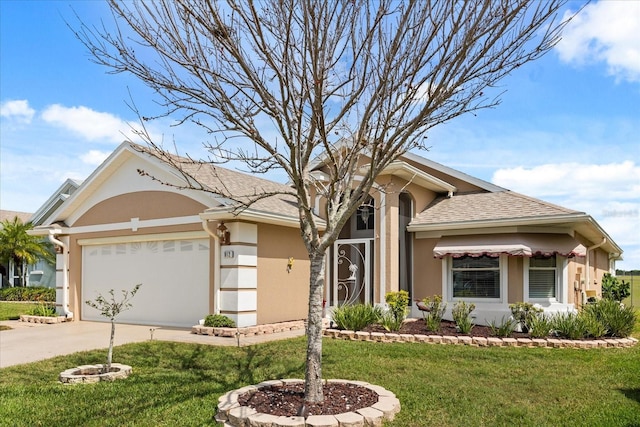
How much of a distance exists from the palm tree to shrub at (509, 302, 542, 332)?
2985 centimetres

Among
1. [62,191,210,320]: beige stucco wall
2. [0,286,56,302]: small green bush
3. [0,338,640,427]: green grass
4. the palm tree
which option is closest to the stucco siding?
[62,191,210,320]: beige stucco wall

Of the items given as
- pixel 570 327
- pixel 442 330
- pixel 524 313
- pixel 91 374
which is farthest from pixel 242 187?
pixel 570 327

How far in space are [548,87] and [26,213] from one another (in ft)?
149

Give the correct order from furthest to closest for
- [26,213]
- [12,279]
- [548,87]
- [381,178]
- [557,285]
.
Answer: [26,213] → [12,279] → [381,178] → [557,285] → [548,87]

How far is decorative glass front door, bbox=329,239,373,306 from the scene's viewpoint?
57.2 feet

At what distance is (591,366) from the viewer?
1037 cm

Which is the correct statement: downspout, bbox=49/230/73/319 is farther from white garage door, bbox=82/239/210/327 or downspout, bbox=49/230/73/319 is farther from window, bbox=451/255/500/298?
window, bbox=451/255/500/298

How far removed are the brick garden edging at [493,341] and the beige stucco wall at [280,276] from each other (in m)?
3.24

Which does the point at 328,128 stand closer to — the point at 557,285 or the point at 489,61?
the point at 489,61

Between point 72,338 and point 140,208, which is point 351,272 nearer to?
point 140,208

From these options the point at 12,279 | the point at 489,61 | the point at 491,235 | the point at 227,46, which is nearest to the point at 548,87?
the point at 489,61

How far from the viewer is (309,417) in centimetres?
636

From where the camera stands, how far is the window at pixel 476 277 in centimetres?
1628

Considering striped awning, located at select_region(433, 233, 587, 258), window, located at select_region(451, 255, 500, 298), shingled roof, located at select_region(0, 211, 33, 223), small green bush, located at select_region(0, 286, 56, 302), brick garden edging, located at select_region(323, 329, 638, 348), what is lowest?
small green bush, located at select_region(0, 286, 56, 302)
